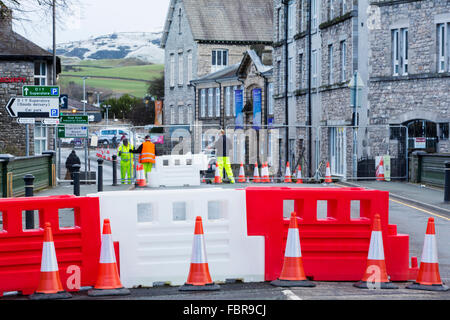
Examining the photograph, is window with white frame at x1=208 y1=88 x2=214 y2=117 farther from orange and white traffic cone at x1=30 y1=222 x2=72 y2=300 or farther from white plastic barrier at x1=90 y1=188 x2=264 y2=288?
orange and white traffic cone at x1=30 y1=222 x2=72 y2=300

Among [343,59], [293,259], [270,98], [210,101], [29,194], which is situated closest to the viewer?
[293,259]

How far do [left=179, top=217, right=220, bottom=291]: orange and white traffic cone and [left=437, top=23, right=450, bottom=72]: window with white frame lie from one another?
24905mm

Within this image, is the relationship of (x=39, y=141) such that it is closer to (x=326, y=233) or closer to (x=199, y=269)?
(x=326, y=233)

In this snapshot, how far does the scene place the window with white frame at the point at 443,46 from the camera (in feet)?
105

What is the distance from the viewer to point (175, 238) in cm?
948

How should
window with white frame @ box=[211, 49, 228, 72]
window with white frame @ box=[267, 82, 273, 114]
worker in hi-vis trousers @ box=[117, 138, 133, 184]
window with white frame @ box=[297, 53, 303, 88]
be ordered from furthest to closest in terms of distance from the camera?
window with white frame @ box=[211, 49, 228, 72] < window with white frame @ box=[267, 82, 273, 114] < window with white frame @ box=[297, 53, 303, 88] < worker in hi-vis trousers @ box=[117, 138, 133, 184]

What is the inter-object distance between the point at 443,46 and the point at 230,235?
80.7ft

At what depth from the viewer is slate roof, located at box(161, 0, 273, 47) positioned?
69.4 metres

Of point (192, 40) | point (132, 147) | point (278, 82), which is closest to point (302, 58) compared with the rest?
point (278, 82)

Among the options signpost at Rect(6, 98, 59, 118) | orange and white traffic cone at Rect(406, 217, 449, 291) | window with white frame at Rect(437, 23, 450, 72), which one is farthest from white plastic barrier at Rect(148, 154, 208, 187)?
orange and white traffic cone at Rect(406, 217, 449, 291)

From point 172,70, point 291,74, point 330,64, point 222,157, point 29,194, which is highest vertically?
point 172,70

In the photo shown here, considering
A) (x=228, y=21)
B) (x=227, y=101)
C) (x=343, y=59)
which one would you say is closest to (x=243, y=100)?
(x=227, y=101)

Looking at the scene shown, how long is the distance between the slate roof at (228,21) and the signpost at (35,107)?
154 feet
